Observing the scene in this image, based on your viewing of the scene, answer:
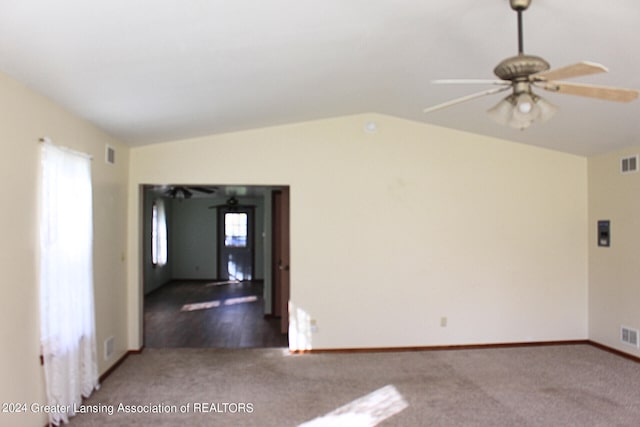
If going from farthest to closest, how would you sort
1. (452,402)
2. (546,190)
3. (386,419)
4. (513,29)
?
1. (546,190)
2. (452,402)
3. (386,419)
4. (513,29)

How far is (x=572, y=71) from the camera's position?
197 centimetres

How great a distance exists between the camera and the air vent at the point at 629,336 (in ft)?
15.2

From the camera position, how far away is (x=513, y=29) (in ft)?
8.51

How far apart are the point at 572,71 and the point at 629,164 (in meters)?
3.54

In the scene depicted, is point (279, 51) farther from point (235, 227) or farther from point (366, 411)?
point (235, 227)

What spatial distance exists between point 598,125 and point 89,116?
4639 millimetres

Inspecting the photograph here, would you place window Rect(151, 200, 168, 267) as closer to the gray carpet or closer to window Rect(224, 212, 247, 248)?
window Rect(224, 212, 247, 248)

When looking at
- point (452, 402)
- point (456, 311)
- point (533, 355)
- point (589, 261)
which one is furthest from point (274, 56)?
A: point (589, 261)

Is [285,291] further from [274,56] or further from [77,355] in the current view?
[274,56]

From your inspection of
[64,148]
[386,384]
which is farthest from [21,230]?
[386,384]

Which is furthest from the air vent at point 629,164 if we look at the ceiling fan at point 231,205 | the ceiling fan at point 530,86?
the ceiling fan at point 231,205

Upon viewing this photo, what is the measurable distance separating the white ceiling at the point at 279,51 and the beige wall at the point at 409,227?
889mm

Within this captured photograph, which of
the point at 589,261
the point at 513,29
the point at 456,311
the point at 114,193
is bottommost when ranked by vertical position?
the point at 456,311

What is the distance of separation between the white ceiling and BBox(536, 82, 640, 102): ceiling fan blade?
1.51 feet
